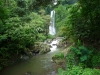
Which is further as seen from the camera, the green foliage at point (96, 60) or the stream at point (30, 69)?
the stream at point (30, 69)

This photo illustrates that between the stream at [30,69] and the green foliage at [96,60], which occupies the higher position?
the green foliage at [96,60]

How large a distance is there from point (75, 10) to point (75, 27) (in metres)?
1.23

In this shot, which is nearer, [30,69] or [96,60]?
[96,60]

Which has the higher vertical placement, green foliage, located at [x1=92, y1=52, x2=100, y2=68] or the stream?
green foliage, located at [x1=92, y1=52, x2=100, y2=68]

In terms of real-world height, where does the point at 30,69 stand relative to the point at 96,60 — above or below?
below

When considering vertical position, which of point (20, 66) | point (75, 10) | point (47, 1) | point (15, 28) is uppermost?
point (47, 1)

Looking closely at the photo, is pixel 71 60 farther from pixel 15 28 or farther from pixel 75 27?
pixel 15 28

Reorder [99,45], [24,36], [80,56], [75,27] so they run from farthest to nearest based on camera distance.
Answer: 1. [24,36]
2. [75,27]
3. [99,45]
4. [80,56]

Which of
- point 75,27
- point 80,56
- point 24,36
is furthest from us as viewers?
point 24,36

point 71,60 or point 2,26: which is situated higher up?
point 2,26

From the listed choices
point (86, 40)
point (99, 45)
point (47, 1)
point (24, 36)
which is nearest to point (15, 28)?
point (24, 36)

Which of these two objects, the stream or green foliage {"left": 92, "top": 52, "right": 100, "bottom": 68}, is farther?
the stream

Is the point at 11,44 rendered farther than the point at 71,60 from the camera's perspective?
Yes

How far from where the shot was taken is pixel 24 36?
34.8 feet
